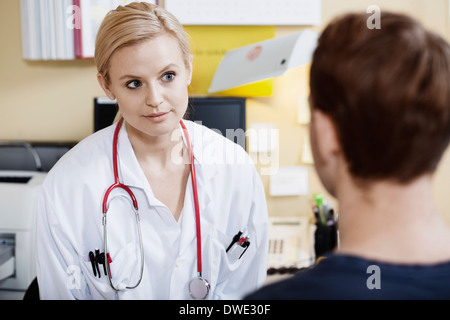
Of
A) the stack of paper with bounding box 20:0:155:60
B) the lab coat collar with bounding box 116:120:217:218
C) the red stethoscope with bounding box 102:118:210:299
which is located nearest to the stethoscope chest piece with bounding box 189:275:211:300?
the red stethoscope with bounding box 102:118:210:299

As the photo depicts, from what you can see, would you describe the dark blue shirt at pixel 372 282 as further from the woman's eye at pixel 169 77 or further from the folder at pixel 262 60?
the folder at pixel 262 60

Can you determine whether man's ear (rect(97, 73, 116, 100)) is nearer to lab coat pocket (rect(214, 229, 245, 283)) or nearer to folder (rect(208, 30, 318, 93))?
lab coat pocket (rect(214, 229, 245, 283))

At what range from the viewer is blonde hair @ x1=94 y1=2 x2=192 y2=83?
910mm

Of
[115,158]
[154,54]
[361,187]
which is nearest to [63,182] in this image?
[115,158]

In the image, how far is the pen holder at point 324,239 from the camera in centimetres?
141

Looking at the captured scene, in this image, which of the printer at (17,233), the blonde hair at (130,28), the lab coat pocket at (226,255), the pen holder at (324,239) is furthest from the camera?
the pen holder at (324,239)

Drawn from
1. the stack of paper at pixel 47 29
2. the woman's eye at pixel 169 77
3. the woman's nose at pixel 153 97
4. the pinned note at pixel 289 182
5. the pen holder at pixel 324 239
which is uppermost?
the stack of paper at pixel 47 29

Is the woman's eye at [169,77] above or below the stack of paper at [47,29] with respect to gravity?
below

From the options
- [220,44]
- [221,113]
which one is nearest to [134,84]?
[221,113]

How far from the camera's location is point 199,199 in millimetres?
1039

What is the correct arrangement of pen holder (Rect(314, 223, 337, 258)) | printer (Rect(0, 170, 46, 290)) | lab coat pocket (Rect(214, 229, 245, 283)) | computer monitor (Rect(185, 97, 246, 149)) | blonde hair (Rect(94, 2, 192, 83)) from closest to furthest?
blonde hair (Rect(94, 2, 192, 83)) < lab coat pocket (Rect(214, 229, 245, 283)) < printer (Rect(0, 170, 46, 290)) < pen holder (Rect(314, 223, 337, 258)) < computer monitor (Rect(185, 97, 246, 149))

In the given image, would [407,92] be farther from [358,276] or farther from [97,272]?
[97,272]

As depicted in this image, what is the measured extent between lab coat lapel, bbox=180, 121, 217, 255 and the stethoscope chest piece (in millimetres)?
68

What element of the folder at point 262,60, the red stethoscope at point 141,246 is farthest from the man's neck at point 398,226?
the folder at point 262,60
